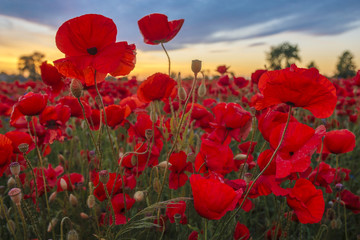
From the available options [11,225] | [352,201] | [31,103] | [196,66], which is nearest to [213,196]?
[196,66]

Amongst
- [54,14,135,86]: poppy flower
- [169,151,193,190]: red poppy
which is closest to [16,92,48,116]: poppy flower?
[54,14,135,86]: poppy flower

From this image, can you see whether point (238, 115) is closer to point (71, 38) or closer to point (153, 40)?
point (153, 40)

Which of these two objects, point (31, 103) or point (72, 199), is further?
point (72, 199)

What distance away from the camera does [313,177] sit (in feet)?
4.43

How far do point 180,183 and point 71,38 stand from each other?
77 centimetres

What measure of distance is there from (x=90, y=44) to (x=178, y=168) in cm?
65

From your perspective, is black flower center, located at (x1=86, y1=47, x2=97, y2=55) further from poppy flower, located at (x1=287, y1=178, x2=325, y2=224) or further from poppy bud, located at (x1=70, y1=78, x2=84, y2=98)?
poppy flower, located at (x1=287, y1=178, x2=325, y2=224)

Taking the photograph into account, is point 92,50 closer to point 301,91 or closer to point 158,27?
point 158,27

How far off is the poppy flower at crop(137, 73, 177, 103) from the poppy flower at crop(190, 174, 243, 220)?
0.55 metres

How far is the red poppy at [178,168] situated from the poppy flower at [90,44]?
50 centimetres

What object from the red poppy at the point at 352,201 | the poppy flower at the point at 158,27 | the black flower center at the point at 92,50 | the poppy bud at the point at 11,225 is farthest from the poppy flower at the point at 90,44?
the red poppy at the point at 352,201

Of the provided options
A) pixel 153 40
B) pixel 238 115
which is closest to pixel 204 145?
pixel 238 115

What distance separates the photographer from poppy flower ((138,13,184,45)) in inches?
43.4

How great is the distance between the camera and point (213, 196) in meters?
0.76
